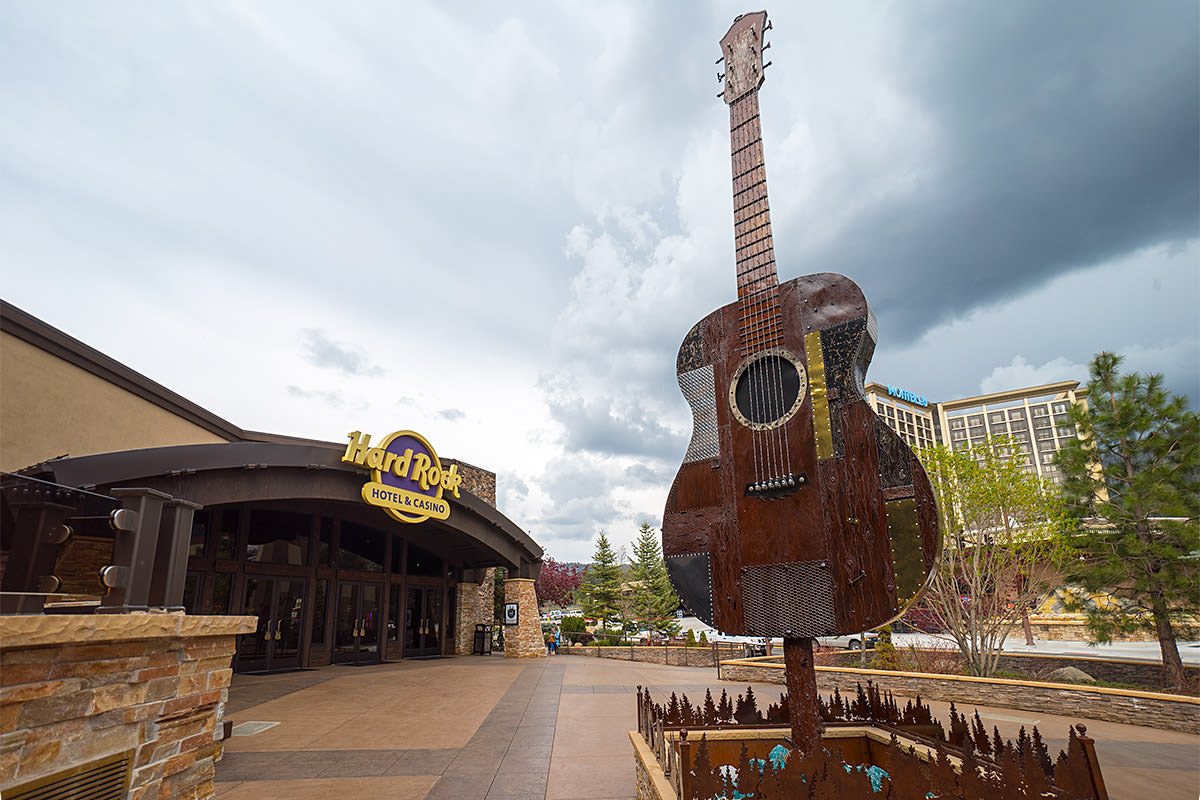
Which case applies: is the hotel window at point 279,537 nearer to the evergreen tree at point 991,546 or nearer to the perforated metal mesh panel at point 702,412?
the perforated metal mesh panel at point 702,412

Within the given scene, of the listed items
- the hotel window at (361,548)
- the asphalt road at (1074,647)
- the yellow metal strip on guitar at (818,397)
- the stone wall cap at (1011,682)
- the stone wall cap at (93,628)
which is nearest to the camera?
the stone wall cap at (93,628)

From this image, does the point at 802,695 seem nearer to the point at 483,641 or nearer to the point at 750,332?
the point at 750,332

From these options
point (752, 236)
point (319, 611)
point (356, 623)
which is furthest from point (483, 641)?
point (752, 236)

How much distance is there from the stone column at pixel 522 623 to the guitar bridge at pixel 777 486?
669 inches

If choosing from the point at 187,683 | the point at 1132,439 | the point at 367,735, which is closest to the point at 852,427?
the point at 187,683

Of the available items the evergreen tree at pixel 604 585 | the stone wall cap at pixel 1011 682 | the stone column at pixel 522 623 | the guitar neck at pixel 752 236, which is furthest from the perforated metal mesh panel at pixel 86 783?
the evergreen tree at pixel 604 585

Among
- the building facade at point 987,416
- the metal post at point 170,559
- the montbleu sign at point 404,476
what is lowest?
the metal post at point 170,559

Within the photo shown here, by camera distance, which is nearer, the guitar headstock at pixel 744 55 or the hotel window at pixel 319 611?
the guitar headstock at pixel 744 55

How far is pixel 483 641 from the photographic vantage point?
74.8 feet

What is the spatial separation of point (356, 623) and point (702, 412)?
55.7 feet

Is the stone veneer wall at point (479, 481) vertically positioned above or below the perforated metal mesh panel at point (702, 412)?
above

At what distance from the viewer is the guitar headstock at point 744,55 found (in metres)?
6.02

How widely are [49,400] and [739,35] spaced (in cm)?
1362

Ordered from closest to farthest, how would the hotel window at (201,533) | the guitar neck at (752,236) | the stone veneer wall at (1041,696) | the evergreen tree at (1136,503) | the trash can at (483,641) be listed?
the guitar neck at (752,236) < the stone veneer wall at (1041,696) < the evergreen tree at (1136,503) < the hotel window at (201,533) < the trash can at (483,641)
